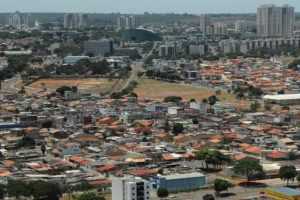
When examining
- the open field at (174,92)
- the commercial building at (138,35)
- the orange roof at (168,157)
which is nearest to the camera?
the orange roof at (168,157)

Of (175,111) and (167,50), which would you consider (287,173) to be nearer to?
(175,111)

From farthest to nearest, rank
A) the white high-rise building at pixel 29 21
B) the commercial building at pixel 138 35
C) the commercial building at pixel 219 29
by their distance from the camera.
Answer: the white high-rise building at pixel 29 21, the commercial building at pixel 219 29, the commercial building at pixel 138 35

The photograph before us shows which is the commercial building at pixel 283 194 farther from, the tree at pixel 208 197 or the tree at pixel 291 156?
the tree at pixel 291 156

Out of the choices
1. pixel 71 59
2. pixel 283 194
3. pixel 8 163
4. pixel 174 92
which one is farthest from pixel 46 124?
pixel 71 59

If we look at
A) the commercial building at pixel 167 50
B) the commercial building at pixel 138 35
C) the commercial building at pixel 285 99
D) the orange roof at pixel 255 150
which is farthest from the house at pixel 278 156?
the commercial building at pixel 138 35

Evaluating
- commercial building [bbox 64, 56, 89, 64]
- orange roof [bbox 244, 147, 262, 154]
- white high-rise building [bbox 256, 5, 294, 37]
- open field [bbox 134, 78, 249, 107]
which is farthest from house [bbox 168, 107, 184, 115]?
white high-rise building [bbox 256, 5, 294, 37]

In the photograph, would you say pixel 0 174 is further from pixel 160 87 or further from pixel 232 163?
pixel 160 87
